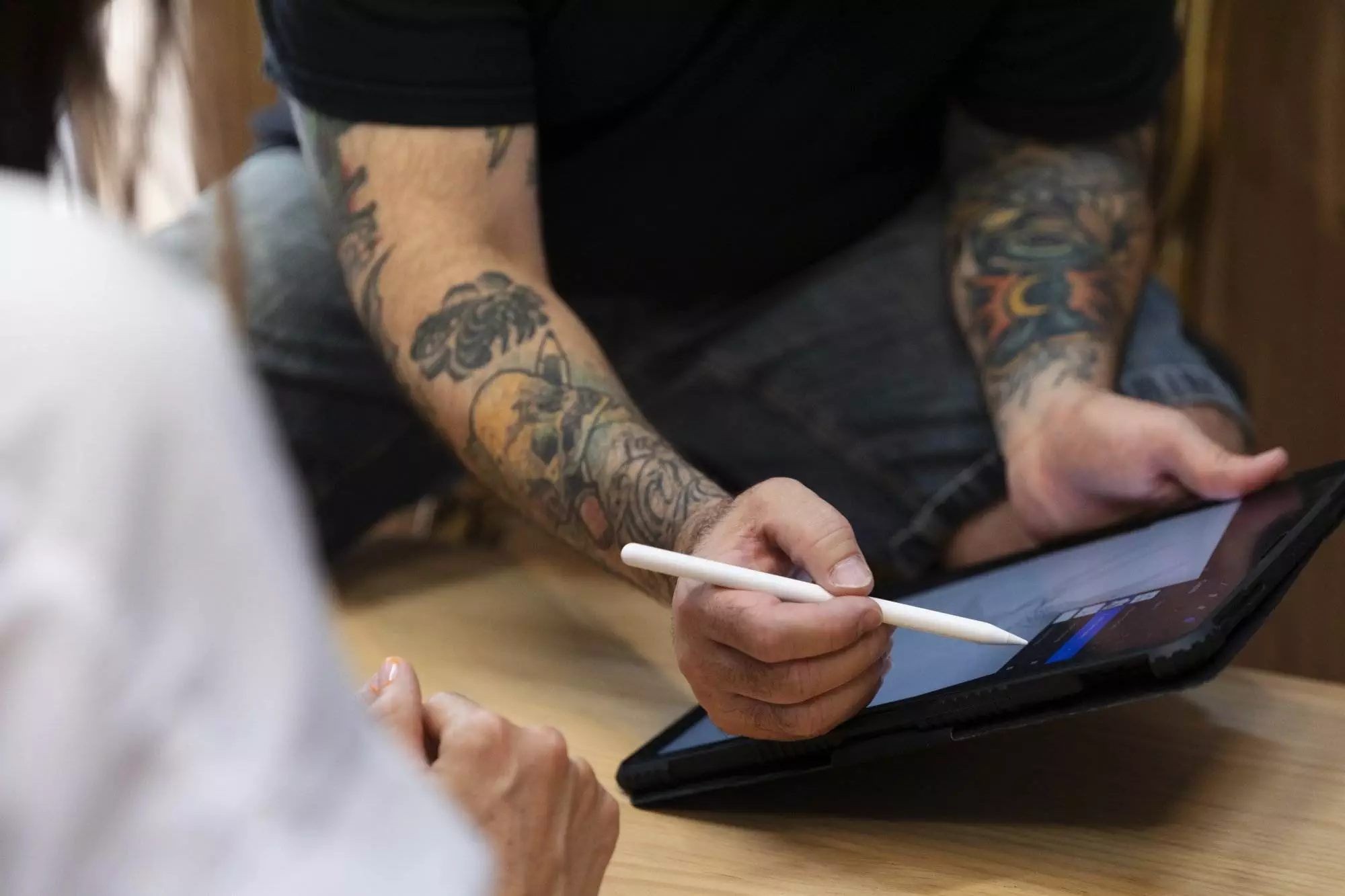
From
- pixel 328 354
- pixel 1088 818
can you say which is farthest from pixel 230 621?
pixel 328 354

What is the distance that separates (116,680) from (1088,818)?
534mm

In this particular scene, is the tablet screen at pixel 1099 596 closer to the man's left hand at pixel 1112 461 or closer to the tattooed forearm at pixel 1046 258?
the man's left hand at pixel 1112 461

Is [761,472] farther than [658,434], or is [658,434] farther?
[761,472]

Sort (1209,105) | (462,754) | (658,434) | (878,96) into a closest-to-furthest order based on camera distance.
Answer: (462,754), (658,434), (878,96), (1209,105)

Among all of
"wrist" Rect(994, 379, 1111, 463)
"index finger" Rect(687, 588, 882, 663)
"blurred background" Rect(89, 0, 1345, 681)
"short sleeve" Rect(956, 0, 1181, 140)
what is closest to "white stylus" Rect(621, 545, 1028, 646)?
"index finger" Rect(687, 588, 882, 663)

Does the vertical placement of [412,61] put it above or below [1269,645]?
above

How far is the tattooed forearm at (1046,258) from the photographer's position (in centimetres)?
97

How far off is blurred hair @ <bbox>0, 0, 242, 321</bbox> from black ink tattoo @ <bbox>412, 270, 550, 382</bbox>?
47 centimetres

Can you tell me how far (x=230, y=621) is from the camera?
0.75 ft

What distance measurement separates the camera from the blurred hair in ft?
1.02

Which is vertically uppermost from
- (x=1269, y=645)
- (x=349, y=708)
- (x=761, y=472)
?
(x=349, y=708)

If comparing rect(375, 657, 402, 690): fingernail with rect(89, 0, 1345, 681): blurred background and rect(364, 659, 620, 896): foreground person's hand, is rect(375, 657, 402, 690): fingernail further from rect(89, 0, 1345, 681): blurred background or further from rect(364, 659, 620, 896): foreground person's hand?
rect(89, 0, 1345, 681): blurred background

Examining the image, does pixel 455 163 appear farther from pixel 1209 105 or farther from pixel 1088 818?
pixel 1209 105

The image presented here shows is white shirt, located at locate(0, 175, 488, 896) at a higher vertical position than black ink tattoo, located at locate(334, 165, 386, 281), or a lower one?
higher
